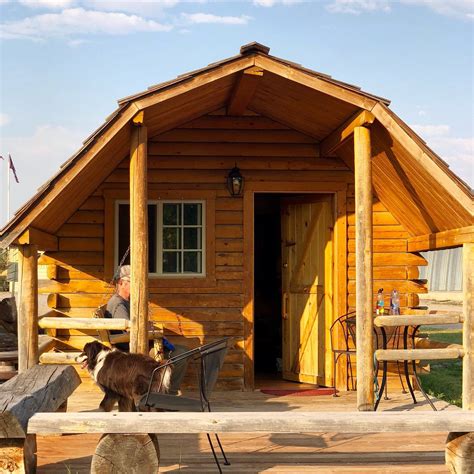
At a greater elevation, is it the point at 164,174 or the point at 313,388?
the point at 164,174

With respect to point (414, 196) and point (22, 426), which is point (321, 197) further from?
point (22, 426)

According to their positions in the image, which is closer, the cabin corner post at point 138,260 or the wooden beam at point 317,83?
the cabin corner post at point 138,260

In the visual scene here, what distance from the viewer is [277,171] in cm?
907

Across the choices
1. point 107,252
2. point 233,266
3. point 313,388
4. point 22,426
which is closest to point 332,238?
point 233,266

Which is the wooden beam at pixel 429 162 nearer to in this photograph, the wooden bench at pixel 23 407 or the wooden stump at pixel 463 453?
the wooden stump at pixel 463 453

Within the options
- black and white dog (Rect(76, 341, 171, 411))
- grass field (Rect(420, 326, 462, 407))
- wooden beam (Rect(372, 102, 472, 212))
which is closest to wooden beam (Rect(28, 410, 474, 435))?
black and white dog (Rect(76, 341, 171, 411))

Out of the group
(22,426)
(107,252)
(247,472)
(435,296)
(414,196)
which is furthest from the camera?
(435,296)

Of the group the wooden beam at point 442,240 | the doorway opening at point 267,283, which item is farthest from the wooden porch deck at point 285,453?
the doorway opening at point 267,283

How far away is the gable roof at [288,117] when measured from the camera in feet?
22.1

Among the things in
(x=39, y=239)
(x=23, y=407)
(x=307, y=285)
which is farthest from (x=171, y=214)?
(x=23, y=407)

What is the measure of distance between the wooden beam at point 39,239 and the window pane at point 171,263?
126cm

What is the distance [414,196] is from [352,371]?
91.8 inches

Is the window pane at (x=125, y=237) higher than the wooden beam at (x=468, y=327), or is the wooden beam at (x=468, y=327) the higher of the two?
the window pane at (x=125, y=237)

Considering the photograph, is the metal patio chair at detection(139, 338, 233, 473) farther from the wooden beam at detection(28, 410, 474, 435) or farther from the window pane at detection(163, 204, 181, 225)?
the window pane at detection(163, 204, 181, 225)
